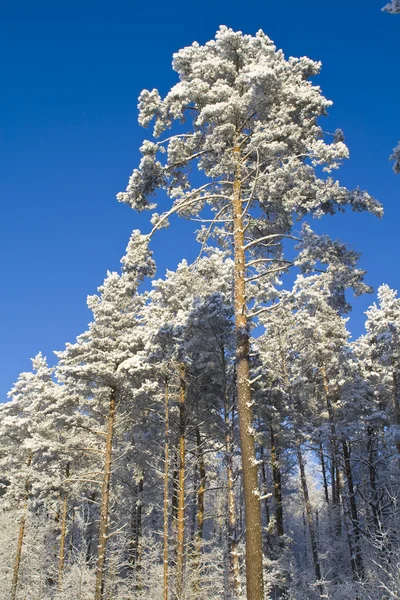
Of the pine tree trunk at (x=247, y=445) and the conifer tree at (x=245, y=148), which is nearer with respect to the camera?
the pine tree trunk at (x=247, y=445)

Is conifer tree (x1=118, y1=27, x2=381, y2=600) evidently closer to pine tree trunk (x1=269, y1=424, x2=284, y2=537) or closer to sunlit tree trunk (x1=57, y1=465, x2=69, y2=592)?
pine tree trunk (x1=269, y1=424, x2=284, y2=537)

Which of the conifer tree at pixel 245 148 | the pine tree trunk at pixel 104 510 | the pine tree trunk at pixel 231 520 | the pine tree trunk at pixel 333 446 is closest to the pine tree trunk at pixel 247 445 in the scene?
the conifer tree at pixel 245 148

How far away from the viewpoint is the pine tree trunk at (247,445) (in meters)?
7.75

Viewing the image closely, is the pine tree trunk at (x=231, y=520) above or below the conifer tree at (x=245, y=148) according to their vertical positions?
below

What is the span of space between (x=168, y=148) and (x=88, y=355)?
9.58 metres

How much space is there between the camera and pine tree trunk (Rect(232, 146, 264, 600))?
7750mm

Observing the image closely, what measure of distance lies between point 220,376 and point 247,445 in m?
9.51

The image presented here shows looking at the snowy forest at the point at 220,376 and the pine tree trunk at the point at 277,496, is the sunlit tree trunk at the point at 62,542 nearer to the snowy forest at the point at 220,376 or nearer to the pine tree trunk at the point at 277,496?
the snowy forest at the point at 220,376

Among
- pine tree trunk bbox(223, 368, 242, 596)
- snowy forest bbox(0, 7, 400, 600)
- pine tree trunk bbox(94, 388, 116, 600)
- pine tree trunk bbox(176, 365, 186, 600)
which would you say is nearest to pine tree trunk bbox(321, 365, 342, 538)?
snowy forest bbox(0, 7, 400, 600)

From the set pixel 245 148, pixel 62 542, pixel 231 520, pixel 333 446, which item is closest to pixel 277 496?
pixel 333 446

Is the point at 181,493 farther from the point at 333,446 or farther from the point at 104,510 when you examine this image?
the point at 333,446

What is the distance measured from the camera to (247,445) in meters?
8.58

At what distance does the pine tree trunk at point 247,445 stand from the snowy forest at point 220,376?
1.2 inches

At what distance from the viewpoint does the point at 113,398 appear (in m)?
18.3
